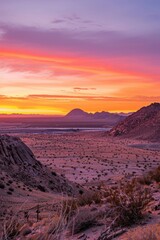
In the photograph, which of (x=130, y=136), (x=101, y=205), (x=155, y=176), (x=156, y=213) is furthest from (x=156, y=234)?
(x=130, y=136)

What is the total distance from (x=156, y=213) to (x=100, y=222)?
1.34 meters

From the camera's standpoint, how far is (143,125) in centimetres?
10306

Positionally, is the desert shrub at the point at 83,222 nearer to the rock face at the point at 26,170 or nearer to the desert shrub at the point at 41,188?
the desert shrub at the point at 41,188

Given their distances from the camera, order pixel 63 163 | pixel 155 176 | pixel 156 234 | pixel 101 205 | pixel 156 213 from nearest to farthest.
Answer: pixel 156 234, pixel 156 213, pixel 101 205, pixel 155 176, pixel 63 163

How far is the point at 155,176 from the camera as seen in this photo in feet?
55.7

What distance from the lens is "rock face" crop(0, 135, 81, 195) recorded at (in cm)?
2600

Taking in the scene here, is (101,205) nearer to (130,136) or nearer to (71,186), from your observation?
(71,186)

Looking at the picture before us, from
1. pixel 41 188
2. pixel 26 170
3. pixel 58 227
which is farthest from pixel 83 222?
pixel 26 170

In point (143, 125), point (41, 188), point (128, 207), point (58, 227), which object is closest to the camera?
point (58, 227)

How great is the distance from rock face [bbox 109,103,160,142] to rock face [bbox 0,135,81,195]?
63.3m

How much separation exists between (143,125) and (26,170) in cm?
7790

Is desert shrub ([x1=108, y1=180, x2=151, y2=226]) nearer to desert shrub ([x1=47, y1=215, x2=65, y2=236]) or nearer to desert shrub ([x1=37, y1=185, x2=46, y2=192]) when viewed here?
desert shrub ([x1=47, y1=215, x2=65, y2=236])

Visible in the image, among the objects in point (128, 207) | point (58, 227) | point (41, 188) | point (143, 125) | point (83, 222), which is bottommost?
point (41, 188)

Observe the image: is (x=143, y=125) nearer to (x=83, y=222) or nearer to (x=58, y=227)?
(x=83, y=222)
